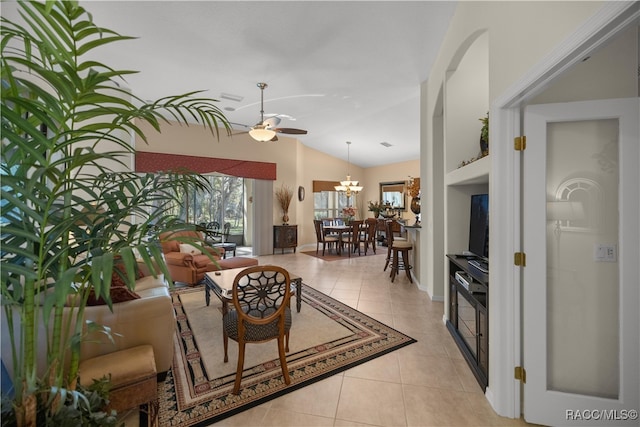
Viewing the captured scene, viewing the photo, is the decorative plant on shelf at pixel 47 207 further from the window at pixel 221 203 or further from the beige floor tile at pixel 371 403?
the window at pixel 221 203

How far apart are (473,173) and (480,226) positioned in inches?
20.7

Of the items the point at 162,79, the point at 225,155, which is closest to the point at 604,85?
the point at 162,79

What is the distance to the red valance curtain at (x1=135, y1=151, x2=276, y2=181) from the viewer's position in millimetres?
5906

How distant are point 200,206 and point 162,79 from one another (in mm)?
4122

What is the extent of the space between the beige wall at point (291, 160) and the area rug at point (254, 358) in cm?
374

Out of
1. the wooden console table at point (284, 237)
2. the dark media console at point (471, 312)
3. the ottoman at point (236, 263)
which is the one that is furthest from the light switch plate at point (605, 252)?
the wooden console table at point (284, 237)

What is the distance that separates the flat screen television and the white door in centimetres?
67

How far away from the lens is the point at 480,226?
2.51 meters

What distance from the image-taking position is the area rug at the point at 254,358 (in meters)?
1.86

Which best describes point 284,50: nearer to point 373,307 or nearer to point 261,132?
point 261,132

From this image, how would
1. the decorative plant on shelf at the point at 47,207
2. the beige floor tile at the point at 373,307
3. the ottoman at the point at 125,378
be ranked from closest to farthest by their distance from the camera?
the decorative plant on shelf at the point at 47,207 < the ottoman at the point at 125,378 < the beige floor tile at the point at 373,307

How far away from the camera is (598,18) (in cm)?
106

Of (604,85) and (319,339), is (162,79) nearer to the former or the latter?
(319,339)

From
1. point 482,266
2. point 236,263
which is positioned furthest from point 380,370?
point 236,263
